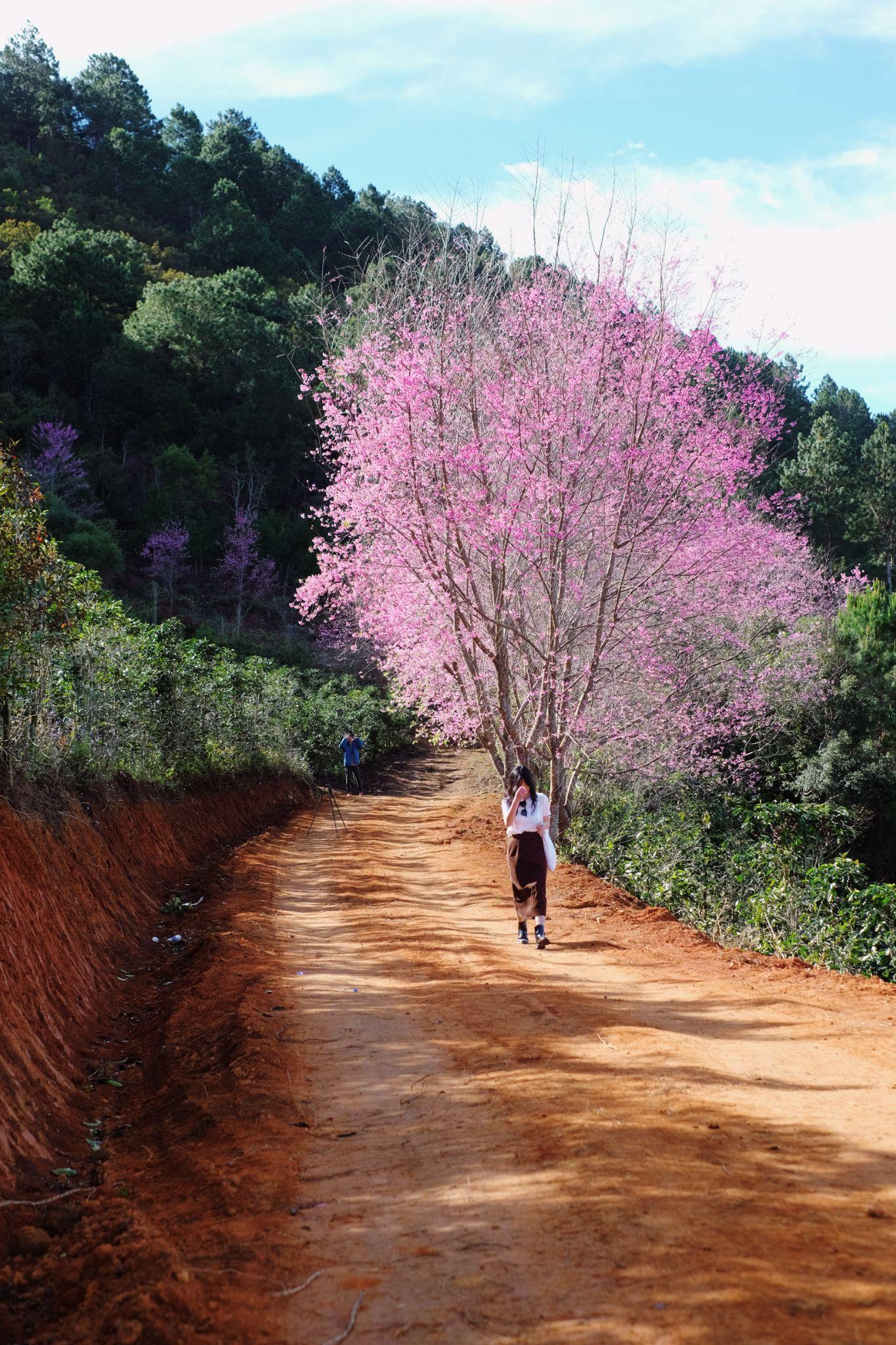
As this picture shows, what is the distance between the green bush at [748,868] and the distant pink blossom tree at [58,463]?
25.4 metres

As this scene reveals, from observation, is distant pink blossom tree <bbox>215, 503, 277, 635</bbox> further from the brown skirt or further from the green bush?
the brown skirt

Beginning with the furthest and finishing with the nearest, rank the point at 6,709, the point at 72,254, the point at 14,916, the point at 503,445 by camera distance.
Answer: the point at 72,254, the point at 503,445, the point at 6,709, the point at 14,916

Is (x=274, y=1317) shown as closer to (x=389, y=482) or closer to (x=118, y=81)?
(x=389, y=482)

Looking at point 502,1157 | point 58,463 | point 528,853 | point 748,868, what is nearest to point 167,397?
point 58,463

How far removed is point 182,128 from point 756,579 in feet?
203

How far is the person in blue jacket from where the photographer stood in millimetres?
23922

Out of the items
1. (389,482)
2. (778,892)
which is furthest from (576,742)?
(389,482)

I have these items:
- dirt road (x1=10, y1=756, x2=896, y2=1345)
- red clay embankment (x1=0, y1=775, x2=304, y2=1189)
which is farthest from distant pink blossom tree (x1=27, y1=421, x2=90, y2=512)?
dirt road (x1=10, y1=756, x2=896, y2=1345)

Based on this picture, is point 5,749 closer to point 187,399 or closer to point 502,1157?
point 502,1157

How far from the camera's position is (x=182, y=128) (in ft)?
209

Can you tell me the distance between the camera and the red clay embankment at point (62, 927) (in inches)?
190

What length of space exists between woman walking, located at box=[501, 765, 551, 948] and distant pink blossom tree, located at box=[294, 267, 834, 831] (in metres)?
3.58

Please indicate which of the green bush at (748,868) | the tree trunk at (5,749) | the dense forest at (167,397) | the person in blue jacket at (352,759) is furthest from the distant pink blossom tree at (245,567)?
the tree trunk at (5,749)

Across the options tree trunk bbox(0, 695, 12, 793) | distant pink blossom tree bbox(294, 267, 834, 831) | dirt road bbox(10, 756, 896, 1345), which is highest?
distant pink blossom tree bbox(294, 267, 834, 831)
